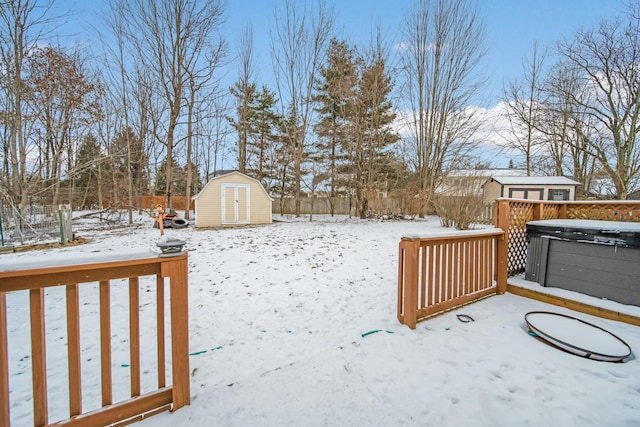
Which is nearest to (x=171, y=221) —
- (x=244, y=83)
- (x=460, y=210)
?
(x=244, y=83)

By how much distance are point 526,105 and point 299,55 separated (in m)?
12.2

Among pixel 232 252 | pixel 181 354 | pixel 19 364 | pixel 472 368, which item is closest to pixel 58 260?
pixel 181 354

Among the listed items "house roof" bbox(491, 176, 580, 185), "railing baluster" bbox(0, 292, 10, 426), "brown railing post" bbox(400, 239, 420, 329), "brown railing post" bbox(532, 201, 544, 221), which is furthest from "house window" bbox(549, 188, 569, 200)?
"railing baluster" bbox(0, 292, 10, 426)

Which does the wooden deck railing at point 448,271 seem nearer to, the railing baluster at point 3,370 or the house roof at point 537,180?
the railing baluster at point 3,370

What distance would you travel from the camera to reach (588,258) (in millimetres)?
3035

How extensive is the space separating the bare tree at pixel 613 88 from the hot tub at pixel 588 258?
11.8m

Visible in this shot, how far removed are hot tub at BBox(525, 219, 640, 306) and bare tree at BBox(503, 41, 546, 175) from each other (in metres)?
13.7

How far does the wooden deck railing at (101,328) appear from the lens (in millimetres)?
1192

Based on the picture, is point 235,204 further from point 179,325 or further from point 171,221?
point 179,325

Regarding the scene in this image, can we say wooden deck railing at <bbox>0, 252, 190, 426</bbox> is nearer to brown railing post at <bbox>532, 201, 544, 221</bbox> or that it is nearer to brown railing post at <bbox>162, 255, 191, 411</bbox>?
brown railing post at <bbox>162, 255, 191, 411</bbox>

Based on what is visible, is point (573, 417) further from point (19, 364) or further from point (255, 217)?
point (255, 217)

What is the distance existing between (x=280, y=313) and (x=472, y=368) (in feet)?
6.30

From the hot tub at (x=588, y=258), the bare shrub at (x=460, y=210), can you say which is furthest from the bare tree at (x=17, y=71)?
the bare shrub at (x=460, y=210)

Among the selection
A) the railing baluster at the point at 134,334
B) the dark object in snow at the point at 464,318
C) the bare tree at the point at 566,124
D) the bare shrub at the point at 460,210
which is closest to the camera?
the railing baluster at the point at 134,334
